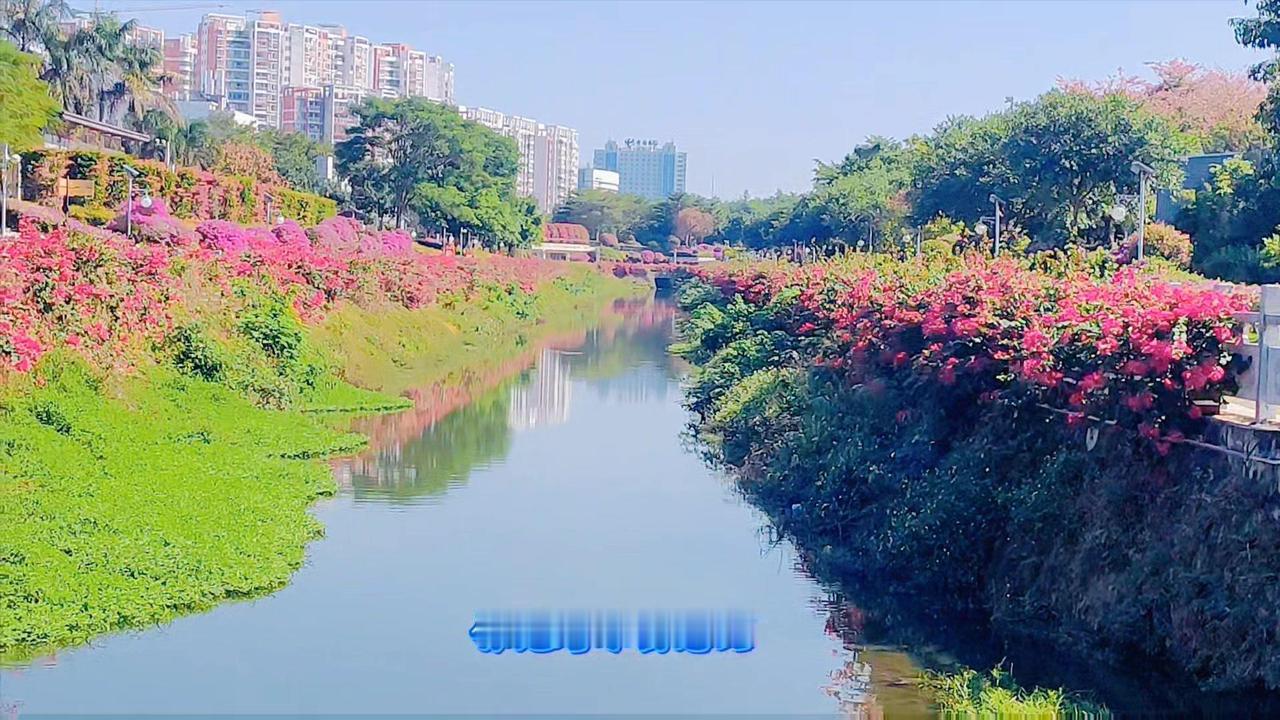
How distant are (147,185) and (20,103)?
489 cm

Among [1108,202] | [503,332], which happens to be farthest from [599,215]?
[1108,202]

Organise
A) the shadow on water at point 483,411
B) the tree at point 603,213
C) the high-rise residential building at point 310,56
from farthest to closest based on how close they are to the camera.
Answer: the high-rise residential building at point 310,56
the tree at point 603,213
the shadow on water at point 483,411

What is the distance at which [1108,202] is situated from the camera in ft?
124

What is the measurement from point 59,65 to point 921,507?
55033 mm

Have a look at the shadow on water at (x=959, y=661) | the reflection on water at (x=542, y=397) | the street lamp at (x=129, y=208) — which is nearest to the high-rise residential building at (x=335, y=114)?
the street lamp at (x=129, y=208)

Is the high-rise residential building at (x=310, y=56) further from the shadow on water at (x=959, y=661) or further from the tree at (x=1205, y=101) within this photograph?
the shadow on water at (x=959, y=661)

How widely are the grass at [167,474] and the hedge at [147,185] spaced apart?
42.1 ft

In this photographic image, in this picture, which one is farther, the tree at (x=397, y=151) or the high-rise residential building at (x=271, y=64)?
the high-rise residential building at (x=271, y=64)

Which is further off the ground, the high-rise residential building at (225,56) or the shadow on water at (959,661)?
the high-rise residential building at (225,56)

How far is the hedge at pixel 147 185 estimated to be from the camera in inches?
1651

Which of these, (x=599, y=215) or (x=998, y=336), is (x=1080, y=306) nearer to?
(x=998, y=336)

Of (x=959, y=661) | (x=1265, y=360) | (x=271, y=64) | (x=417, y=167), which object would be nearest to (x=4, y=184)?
(x=959, y=661)

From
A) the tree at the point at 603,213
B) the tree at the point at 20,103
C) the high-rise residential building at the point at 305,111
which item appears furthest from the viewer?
the high-rise residential building at the point at 305,111

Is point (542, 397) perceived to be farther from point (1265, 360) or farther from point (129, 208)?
point (1265, 360)
